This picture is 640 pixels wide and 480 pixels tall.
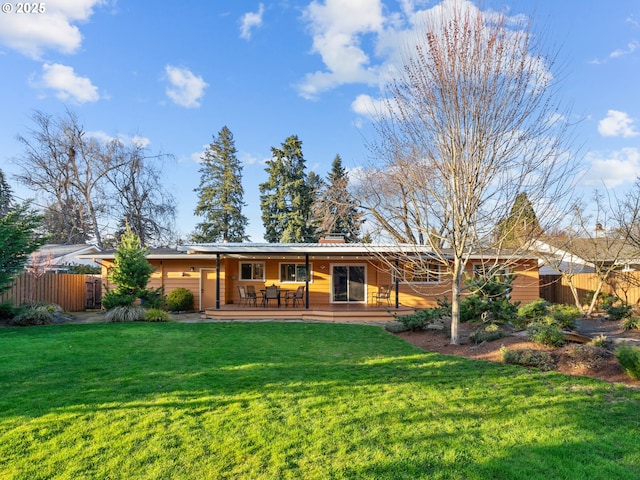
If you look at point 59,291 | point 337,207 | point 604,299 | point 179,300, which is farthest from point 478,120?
point 59,291

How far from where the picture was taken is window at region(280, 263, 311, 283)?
15648 millimetres

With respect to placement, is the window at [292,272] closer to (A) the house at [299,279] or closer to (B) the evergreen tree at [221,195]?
(A) the house at [299,279]

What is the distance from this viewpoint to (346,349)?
7.14 meters

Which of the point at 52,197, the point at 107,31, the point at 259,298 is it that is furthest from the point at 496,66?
the point at 52,197

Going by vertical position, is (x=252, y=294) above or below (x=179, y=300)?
above

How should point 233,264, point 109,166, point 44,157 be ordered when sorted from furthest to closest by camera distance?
1. point 109,166
2. point 44,157
3. point 233,264

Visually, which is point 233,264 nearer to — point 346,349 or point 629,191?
point 346,349

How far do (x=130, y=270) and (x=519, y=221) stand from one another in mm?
11614

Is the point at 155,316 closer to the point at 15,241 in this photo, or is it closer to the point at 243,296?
the point at 243,296

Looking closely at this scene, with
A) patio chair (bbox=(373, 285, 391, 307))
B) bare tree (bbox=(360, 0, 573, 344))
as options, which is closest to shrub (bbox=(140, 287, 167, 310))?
patio chair (bbox=(373, 285, 391, 307))

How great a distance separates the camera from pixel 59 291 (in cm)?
1448

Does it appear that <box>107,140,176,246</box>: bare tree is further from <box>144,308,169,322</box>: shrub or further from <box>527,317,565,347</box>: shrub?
<box>527,317,565,347</box>: shrub

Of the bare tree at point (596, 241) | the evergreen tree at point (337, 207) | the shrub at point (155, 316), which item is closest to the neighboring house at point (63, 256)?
the shrub at point (155, 316)

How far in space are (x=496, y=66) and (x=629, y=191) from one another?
28.1ft
